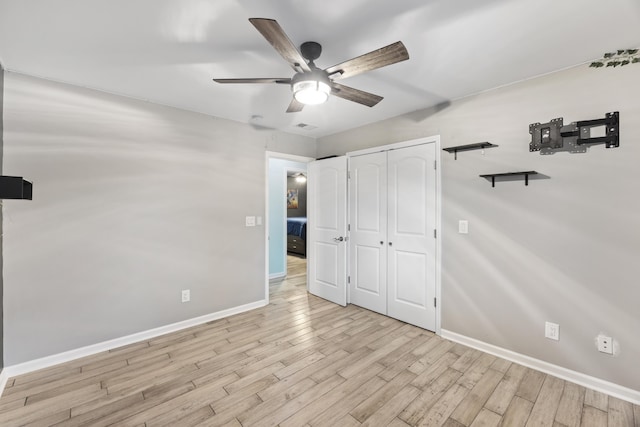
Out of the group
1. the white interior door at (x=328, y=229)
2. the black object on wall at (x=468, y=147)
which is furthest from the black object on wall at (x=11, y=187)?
the black object on wall at (x=468, y=147)

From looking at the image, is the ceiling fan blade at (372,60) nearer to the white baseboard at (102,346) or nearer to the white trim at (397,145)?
the white trim at (397,145)

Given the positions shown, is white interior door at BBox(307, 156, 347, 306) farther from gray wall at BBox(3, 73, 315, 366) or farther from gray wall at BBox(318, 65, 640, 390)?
gray wall at BBox(318, 65, 640, 390)

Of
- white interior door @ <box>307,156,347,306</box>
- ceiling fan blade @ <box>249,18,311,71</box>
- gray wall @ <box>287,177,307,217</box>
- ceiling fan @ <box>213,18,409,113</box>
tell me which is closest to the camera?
ceiling fan blade @ <box>249,18,311,71</box>

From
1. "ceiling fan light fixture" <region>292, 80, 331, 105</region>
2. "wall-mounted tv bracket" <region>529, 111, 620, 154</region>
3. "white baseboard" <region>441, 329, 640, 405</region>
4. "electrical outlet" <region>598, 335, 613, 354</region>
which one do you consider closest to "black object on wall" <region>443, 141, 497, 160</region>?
"wall-mounted tv bracket" <region>529, 111, 620, 154</region>

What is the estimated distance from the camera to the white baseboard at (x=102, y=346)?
2.24 meters

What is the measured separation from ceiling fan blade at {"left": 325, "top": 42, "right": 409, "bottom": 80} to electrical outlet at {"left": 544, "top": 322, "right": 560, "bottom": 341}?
2.40 metres

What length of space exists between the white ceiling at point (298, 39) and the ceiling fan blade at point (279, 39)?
Answer: 25cm

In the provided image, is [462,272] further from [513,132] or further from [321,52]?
[321,52]

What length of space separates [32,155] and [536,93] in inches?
169

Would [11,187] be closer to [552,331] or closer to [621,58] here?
[552,331]

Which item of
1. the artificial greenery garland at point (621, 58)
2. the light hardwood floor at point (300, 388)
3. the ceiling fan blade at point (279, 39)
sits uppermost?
the artificial greenery garland at point (621, 58)

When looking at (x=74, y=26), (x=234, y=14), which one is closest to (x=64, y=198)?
(x=74, y=26)

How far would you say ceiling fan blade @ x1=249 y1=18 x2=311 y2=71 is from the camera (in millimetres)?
1279

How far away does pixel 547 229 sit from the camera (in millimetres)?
2295
